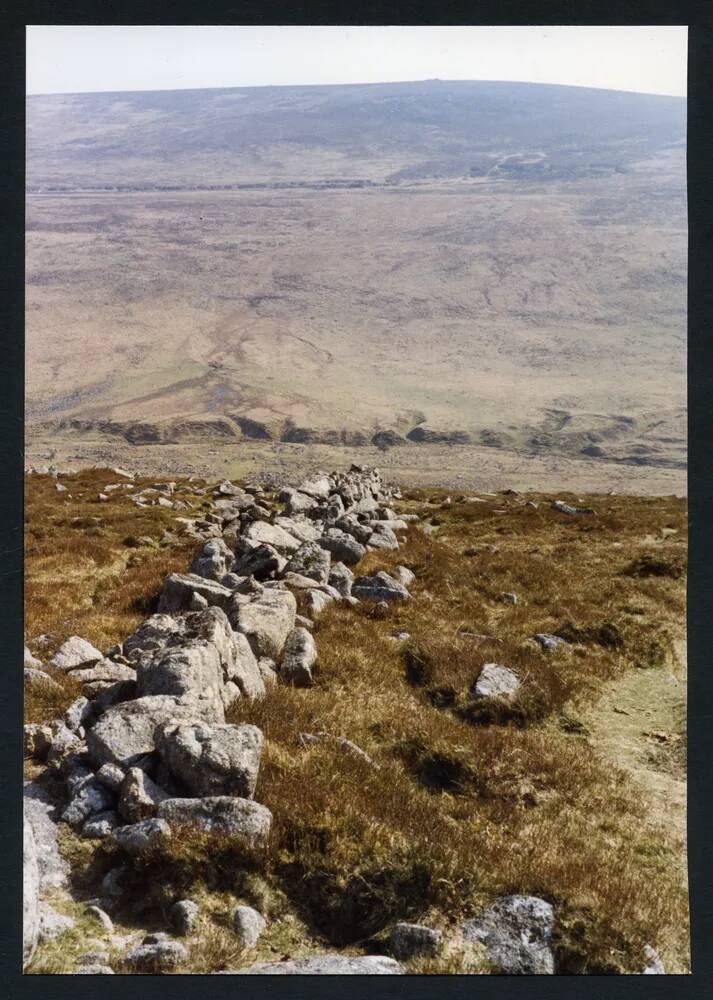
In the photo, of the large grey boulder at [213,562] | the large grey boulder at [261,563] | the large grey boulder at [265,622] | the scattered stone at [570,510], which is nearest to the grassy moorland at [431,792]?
the large grey boulder at [265,622]

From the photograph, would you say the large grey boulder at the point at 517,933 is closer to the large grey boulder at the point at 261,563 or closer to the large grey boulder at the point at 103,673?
the large grey boulder at the point at 103,673

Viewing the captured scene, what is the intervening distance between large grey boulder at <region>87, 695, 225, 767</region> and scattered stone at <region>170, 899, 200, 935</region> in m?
1.46

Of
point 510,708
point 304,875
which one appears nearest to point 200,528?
point 510,708

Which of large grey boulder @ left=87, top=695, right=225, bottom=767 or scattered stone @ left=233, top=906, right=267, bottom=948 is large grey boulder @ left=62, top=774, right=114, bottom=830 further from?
scattered stone @ left=233, top=906, right=267, bottom=948


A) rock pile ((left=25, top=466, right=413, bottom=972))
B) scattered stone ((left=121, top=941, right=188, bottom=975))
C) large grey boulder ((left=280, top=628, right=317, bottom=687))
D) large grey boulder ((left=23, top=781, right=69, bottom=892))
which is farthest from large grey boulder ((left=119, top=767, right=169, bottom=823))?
large grey boulder ((left=280, top=628, right=317, bottom=687))

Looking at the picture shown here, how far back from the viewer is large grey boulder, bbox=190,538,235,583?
1473cm

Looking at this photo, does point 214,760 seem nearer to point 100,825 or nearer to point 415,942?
point 100,825

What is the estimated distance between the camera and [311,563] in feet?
49.5

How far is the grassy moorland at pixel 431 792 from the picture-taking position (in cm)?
675

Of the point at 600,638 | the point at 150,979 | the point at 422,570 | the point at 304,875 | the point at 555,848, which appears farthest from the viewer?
the point at 422,570

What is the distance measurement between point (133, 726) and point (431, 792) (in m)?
3.20

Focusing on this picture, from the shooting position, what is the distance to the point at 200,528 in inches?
909
